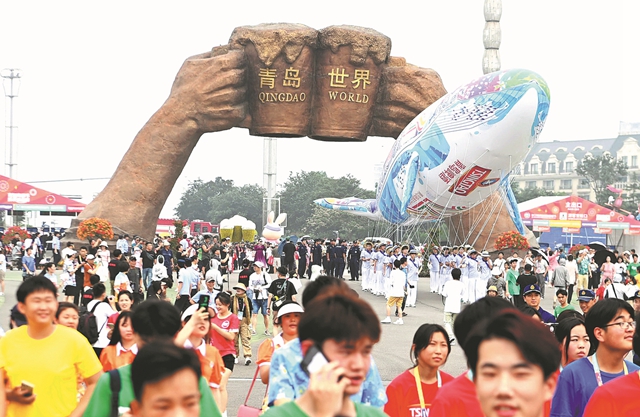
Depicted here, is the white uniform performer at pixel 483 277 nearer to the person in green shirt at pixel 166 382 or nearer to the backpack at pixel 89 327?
the backpack at pixel 89 327

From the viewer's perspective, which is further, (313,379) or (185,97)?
(185,97)

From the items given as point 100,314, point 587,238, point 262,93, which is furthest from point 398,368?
point 587,238

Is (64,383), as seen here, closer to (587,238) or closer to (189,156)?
(189,156)

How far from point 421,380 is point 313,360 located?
9.88 ft

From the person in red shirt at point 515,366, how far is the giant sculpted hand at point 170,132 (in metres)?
31.7

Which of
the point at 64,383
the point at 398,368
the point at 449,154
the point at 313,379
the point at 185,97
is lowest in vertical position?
the point at 398,368

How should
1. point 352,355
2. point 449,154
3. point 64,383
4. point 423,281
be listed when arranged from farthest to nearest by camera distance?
point 423,281 < point 449,154 < point 64,383 < point 352,355

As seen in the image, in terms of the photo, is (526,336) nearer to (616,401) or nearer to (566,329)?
(616,401)

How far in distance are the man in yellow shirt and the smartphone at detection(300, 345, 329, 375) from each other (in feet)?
7.93

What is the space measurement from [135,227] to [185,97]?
4975mm

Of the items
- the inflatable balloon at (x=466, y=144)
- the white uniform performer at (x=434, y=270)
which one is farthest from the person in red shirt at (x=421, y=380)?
the white uniform performer at (x=434, y=270)

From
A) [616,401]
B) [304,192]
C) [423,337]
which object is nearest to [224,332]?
[423,337]

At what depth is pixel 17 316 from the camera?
7.52 meters

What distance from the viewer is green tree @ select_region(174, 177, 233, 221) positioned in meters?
117
